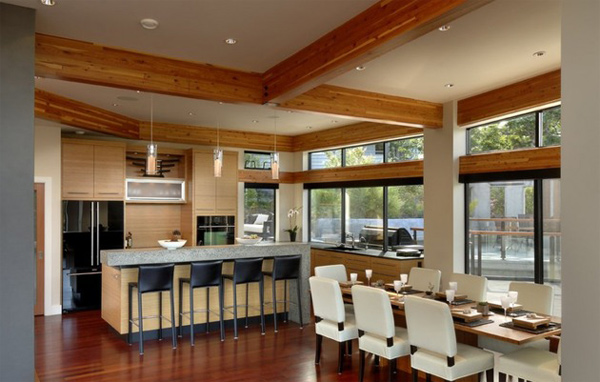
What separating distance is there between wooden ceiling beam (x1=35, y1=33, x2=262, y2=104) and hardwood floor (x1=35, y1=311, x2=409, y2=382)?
9.39ft

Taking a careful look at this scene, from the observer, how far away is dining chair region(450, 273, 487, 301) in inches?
196

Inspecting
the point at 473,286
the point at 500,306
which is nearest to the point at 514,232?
the point at 473,286

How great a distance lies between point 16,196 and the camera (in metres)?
3.47

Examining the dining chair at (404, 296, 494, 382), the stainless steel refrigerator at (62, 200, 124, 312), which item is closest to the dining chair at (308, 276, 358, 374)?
the dining chair at (404, 296, 494, 382)

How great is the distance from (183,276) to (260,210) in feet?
13.1

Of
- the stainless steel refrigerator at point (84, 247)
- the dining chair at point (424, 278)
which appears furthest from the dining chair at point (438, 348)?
the stainless steel refrigerator at point (84, 247)

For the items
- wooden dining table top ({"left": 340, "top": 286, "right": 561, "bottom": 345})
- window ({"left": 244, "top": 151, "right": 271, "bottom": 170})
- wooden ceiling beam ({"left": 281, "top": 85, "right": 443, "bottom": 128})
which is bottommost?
wooden dining table top ({"left": 340, "top": 286, "right": 561, "bottom": 345})

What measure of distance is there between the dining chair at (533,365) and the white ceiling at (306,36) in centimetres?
261

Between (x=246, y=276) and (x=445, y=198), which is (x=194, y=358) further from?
(x=445, y=198)

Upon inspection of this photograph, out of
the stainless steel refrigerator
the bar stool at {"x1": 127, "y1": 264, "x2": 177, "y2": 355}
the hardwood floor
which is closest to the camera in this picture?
the hardwood floor

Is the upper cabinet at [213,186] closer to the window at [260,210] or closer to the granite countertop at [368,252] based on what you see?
the window at [260,210]

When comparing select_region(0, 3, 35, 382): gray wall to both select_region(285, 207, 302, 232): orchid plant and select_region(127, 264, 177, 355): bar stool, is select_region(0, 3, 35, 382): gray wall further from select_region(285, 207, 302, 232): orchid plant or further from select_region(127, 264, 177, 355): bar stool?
select_region(285, 207, 302, 232): orchid plant

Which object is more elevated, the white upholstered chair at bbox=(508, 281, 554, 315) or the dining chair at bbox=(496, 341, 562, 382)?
the white upholstered chair at bbox=(508, 281, 554, 315)

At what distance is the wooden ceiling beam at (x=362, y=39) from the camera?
3.09 metres
